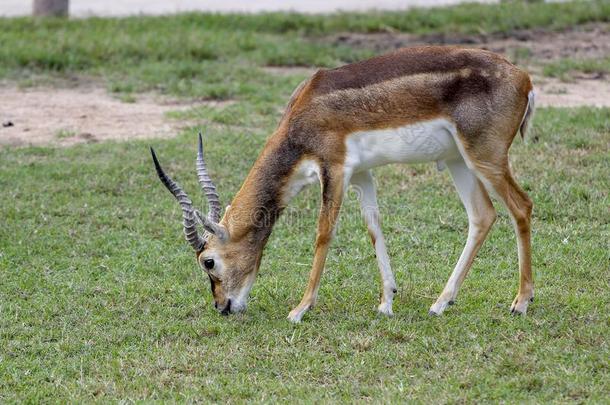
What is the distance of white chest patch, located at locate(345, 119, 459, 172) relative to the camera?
6223mm

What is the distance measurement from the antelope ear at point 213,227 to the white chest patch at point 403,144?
836mm

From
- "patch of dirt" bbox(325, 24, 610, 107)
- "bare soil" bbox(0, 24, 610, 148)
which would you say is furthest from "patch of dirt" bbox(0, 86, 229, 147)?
"patch of dirt" bbox(325, 24, 610, 107)

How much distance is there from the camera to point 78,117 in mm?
10734

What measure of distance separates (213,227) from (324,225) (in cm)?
64

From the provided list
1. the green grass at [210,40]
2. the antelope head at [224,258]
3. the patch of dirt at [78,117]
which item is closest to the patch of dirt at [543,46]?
the green grass at [210,40]

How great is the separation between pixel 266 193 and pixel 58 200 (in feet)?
8.99

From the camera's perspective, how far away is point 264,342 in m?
6.11

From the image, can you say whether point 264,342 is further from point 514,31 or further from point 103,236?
point 514,31

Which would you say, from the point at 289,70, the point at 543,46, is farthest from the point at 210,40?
the point at 543,46

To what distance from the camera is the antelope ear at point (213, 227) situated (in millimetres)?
6314

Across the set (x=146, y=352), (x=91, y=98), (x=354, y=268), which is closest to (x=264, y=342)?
(x=146, y=352)

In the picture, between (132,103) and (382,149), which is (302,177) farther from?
(132,103)

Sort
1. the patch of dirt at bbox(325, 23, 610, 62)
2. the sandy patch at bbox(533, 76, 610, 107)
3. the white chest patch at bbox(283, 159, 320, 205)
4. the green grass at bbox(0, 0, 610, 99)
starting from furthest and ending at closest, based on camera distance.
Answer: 1. the patch of dirt at bbox(325, 23, 610, 62)
2. the green grass at bbox(0, 0, 610, 99)
3. the sandy patch at bbox(533, 76, 610, 107)
4. the white chest patch at bbox(283, 159, 320, 205)

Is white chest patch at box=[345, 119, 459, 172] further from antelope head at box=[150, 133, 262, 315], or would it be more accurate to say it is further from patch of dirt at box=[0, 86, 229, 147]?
patch of dirt at box=[0, 86, 229, 147]
